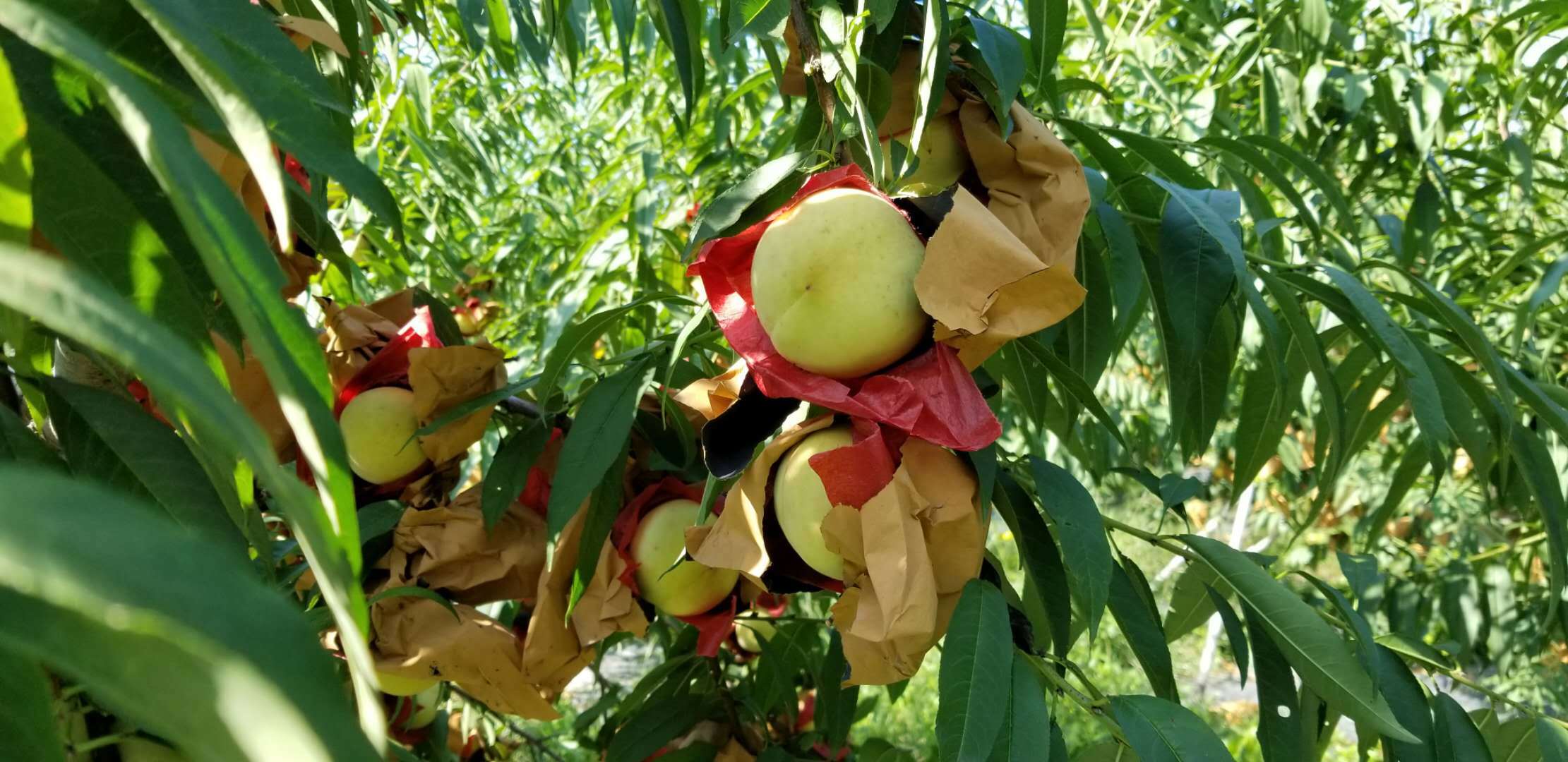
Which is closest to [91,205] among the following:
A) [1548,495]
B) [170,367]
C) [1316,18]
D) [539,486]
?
[170,367]

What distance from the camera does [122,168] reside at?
30cm

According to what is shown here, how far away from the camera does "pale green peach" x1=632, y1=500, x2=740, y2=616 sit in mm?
709

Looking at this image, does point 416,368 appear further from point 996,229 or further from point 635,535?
point 996,229

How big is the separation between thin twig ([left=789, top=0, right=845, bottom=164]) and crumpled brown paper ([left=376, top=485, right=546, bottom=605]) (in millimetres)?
323

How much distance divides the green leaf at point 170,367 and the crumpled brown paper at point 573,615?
55 cm

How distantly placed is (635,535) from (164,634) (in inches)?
24.2

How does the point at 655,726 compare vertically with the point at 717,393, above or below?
below

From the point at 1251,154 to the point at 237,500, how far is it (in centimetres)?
61

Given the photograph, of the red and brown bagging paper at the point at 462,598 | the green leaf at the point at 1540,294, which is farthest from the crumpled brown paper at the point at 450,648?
the green leaf at the point at 1540,294

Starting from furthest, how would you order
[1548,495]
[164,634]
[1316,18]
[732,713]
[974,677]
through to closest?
[1316,18]
[732,713]
[1548,495]
[974,677]
[164,634]

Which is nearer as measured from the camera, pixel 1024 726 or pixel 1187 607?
pixel 1024 726

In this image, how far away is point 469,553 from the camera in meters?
0.72

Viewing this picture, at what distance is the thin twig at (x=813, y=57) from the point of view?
559 millimetres

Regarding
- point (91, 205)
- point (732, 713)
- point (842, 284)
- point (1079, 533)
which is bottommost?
point (732, 713)
